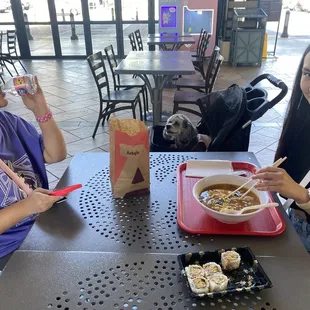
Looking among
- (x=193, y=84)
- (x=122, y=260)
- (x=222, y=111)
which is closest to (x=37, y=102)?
(x=122, y=260)

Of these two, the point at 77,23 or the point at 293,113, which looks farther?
the point at 77,23

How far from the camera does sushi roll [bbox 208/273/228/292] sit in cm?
77

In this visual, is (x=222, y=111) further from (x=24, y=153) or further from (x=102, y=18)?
(x=102, y=18)

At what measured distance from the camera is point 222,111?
2.04 m

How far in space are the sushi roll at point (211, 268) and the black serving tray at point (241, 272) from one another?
2cm

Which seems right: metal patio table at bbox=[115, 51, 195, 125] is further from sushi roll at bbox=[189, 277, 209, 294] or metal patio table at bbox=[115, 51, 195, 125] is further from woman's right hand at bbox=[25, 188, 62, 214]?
sushi roll at bbox=[189, 277, 209, 294]

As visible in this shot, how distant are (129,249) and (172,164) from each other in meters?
0.54

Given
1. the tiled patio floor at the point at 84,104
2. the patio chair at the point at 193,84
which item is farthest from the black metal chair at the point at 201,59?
the patio chair at the point at 193,84

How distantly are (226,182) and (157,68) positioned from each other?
2.43 metres

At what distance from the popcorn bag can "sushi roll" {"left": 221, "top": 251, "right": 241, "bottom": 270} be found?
0.42 metres

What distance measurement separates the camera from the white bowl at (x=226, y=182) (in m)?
0.95

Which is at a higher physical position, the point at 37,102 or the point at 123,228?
the point at 37,102

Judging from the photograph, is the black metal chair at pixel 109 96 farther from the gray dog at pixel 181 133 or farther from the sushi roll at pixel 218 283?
the sushi roll at pixel 218 283

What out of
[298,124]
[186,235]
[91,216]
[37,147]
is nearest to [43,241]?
[91,216]
